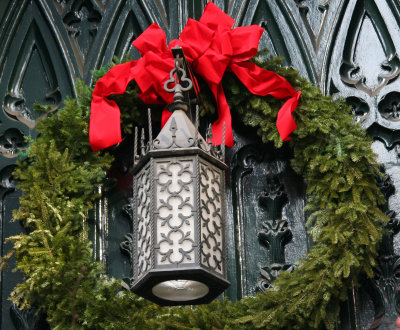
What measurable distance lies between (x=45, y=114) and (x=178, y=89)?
1.85 meters

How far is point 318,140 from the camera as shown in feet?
23.3

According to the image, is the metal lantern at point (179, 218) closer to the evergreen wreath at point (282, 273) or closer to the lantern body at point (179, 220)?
the lantern body at point (179, 220)

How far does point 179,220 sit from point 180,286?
0.34m

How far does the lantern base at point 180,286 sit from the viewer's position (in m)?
5.77

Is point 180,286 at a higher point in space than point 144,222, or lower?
lower

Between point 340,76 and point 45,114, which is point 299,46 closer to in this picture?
point 340,76

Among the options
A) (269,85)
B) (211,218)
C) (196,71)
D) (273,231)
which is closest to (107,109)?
(196,71)

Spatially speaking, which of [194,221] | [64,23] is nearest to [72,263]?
[194,221]

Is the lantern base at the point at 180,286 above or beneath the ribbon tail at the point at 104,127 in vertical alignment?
beneath

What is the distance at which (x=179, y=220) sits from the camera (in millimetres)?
5820

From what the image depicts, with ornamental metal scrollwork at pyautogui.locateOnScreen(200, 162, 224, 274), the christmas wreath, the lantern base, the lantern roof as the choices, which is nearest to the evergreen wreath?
the christmas wreath

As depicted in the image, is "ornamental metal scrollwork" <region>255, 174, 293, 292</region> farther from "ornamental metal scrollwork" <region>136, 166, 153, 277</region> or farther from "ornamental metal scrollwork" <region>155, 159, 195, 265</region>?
"ornamental metal scrollwork" <region>155, 159, 195, 265</region>

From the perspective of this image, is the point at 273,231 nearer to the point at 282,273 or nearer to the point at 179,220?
the point at 282,273

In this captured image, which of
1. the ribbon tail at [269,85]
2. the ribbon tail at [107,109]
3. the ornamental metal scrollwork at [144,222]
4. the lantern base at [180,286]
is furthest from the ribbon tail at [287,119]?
the lantern base at [180,286]
